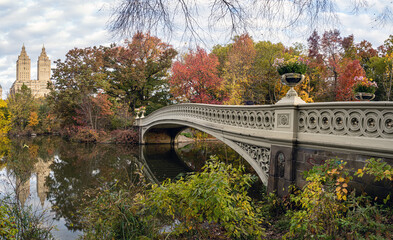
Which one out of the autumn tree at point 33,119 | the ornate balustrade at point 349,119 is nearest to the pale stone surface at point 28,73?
the autumn tree at point 33,119

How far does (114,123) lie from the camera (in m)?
26.3

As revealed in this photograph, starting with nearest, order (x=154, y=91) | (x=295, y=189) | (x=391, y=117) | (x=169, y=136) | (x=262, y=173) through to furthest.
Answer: (x=391, y=117) < (x=295, y=189) < (x=262, y=173) < (x=169, y=136) < (x=154, y=91)

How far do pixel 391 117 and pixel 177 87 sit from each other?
18437mm

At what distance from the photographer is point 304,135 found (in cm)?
550

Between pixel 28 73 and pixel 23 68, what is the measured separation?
8.23m

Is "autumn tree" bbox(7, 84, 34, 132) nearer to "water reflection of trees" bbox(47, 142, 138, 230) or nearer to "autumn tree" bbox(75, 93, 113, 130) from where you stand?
"autumn tree" bbox(75, 93, 113, 130)

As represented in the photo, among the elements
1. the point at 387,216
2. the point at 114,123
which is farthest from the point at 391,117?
the point at 114,123

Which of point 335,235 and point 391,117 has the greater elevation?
point 391,117

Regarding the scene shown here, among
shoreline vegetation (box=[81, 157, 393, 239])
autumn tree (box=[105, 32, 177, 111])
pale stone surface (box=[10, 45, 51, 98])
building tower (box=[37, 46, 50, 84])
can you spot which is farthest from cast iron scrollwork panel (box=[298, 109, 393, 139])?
building tower (box=[37, 46, 50, 84])

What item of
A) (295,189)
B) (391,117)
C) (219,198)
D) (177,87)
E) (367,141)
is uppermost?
(177,87)

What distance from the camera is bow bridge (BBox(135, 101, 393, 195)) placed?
4215 mm

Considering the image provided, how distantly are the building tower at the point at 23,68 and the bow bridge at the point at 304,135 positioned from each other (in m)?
121

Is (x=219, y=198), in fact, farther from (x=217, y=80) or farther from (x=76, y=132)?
(x=76, y=132)

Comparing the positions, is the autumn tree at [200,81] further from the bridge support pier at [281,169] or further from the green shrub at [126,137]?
the bridge support pier at [281,169]
